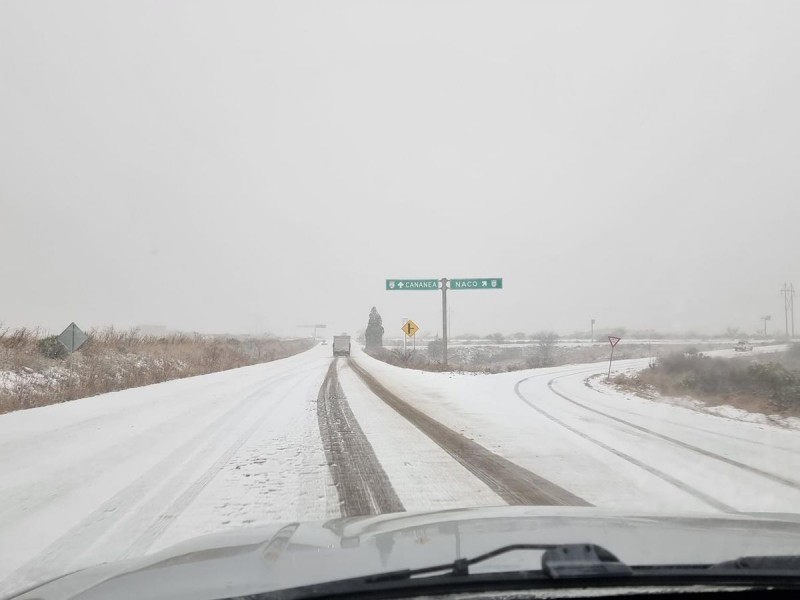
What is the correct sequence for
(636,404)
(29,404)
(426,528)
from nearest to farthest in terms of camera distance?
(426,528) < (29,404) < (636,404)

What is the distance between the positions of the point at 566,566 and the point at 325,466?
188 inches

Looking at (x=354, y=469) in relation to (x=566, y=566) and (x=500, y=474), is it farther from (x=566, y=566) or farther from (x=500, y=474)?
(x=566, y=566)

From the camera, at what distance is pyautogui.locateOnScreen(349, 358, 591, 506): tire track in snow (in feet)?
17.4

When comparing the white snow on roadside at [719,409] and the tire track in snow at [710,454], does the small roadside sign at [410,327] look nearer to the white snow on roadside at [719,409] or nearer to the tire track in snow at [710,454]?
the white snow on roadside at [719,409]

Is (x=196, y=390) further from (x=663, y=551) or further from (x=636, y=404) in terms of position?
(x=663, y=551)

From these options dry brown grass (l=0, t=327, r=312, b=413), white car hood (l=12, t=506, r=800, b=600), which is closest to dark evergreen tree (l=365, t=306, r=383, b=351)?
dry brown grass (l=0, t=327, r=312, b=413)

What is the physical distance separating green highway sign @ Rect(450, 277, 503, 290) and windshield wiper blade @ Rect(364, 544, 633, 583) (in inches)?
1254

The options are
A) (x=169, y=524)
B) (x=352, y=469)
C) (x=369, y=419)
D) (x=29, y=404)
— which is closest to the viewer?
(x=169, y=524)

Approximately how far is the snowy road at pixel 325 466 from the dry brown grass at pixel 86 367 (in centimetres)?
199

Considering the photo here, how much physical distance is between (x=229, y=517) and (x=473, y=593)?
3.19 meters

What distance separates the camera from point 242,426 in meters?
9.90

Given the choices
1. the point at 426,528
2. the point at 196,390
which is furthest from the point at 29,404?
the point at 426,528

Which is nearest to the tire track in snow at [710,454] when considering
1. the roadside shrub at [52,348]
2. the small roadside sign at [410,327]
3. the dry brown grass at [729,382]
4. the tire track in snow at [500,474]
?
the tire track in snow at [500,474]

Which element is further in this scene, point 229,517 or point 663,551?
point 229,517
